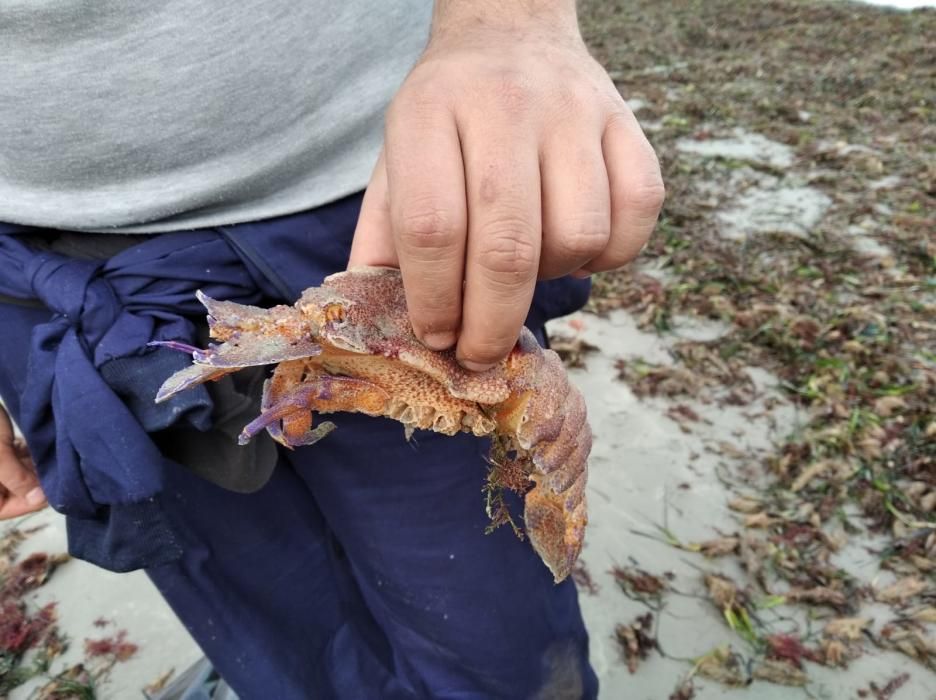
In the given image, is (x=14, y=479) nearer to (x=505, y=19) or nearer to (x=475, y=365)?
(x=475, y=365)

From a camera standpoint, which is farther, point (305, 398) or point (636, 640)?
point (636, 640)

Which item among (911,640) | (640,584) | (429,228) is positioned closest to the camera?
(429,228)

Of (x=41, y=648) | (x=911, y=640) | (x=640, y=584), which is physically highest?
(x=911, y=640)

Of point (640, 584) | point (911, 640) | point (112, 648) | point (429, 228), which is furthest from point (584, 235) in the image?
Answer: point (112, 648)

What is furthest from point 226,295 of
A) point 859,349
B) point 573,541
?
point 859,349

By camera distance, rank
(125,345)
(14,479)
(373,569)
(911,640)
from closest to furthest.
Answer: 1. (125,345)
2. (14,479)
3. (373,569)
4. (911,640)

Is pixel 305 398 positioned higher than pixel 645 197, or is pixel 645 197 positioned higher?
pixel 645 197

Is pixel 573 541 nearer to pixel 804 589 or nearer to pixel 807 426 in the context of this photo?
pixel 804 589
